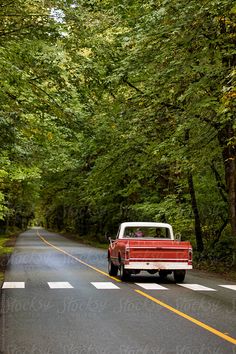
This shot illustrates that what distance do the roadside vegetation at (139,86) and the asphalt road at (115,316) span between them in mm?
4091

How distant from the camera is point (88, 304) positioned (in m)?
12.2

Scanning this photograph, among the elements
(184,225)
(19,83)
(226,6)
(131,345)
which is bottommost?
(131,345)

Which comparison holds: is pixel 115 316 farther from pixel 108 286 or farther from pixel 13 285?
pixel 13 285

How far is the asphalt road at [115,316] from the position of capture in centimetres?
796

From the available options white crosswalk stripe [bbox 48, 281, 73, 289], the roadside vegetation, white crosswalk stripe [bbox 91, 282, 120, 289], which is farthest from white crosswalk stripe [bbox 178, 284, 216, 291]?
the roadside vegetation

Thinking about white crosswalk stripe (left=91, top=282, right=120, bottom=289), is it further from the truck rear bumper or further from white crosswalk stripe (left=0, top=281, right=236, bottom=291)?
the truck rear bumper

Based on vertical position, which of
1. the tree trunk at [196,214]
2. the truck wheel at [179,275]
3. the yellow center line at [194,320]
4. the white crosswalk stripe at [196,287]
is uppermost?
the tree trunk at [196,214]

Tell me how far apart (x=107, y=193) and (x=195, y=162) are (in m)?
18.2

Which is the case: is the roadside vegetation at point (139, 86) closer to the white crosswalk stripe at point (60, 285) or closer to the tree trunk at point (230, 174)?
the tree trunk at point (230, 174)

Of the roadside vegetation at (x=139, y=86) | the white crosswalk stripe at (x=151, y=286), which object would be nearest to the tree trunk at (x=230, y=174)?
the roadside vegetation at (x=139, y=86)

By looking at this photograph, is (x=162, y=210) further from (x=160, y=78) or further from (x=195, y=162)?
(x=160, y=78)

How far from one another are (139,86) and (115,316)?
1933 centimetres

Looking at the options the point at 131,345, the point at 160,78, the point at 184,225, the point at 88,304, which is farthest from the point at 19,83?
the point at 184,225


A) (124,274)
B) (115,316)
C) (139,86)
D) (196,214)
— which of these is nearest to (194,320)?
(115,316)
